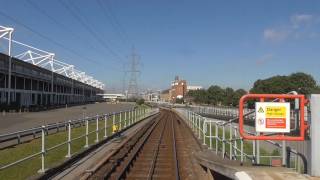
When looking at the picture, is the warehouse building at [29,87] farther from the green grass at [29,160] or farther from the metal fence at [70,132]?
the green grass at [29,160]

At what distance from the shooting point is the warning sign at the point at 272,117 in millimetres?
9930

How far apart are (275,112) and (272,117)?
116mm

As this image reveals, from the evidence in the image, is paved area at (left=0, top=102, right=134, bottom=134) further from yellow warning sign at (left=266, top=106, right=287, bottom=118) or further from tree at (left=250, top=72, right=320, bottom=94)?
tree at (left=250, top=72, right=320, bottom=94)

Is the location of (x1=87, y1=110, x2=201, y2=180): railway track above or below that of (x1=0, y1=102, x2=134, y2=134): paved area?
below

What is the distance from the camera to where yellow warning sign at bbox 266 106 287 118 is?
9.95 meters

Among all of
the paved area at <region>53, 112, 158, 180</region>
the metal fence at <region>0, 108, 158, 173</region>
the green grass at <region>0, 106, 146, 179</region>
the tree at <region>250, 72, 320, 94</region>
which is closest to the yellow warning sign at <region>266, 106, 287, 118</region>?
the metal fence at <region>0, 108, 158, 173</region>

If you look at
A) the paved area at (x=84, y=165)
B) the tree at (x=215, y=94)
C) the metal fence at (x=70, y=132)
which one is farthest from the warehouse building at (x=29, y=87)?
the tree at (x=215, y=94)

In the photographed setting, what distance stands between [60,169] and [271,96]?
7770mm

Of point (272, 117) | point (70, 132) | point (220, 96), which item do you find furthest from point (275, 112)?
point (220, 96)

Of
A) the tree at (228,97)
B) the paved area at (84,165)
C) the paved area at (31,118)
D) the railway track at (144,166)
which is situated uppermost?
the tree at (228,97)

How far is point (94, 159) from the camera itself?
18953 mm

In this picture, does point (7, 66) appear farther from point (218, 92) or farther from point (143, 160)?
point (218, 92)

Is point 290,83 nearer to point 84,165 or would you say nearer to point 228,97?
→ point 228,97

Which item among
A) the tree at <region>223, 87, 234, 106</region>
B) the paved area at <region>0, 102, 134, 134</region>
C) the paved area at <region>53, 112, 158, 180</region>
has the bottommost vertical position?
the paved area at <region>53, 112, 158, 180</region>
